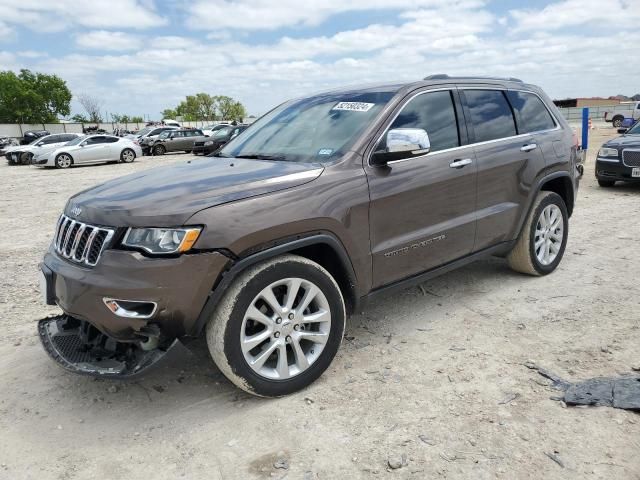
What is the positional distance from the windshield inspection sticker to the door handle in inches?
29.3

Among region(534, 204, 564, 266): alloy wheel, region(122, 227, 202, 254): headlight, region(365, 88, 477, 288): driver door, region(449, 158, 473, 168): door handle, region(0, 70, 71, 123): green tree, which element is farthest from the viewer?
region(0, 70, 71, 123): green tree

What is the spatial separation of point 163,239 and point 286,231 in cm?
65

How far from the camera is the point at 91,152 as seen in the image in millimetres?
22031

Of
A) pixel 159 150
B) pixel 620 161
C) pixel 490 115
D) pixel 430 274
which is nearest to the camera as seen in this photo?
pixel 430 274

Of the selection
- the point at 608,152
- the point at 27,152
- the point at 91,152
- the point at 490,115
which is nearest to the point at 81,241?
the point at 490,115

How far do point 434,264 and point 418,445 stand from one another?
5.07 ft

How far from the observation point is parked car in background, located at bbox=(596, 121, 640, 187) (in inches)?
372

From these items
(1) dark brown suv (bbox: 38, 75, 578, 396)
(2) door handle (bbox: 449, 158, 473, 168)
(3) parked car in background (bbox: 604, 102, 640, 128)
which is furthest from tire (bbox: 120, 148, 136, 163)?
(3) parked car in background (bbox: 604, 102, 640, 128)

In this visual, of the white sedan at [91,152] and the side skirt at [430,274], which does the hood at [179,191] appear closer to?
the side skirt at [430,274]

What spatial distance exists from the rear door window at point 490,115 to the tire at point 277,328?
1949 millimetres

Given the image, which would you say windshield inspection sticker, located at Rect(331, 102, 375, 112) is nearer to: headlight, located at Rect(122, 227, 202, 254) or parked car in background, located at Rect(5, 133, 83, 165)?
headlight, located at Rect(122, 227, 202, 254)

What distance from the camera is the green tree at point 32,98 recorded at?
7444 centimetres

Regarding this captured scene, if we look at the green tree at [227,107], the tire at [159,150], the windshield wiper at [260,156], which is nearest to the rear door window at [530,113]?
the windshield wiper at [260,156]

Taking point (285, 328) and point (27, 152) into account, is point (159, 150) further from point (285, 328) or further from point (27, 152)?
point (285, 328)
